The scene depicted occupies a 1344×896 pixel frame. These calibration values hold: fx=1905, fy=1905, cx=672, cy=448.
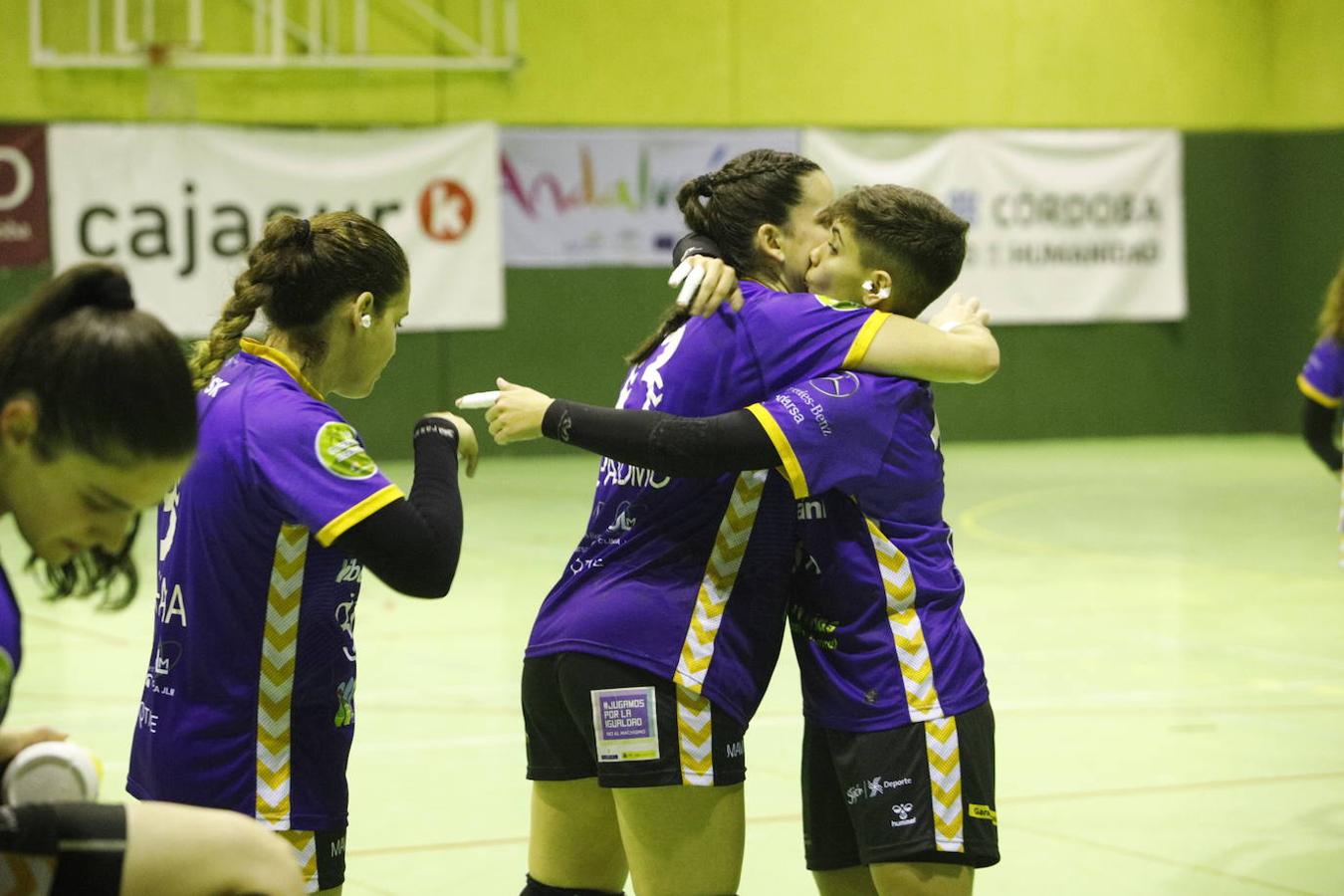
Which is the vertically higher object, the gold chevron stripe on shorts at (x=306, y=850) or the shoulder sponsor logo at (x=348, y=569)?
the shoulder sponsor logo at (x=348, y=569)

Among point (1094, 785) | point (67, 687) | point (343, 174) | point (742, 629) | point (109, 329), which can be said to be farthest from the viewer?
point (343, 174)

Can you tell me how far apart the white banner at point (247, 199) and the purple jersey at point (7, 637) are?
12499 mm

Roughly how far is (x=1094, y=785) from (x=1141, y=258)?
12.9 m

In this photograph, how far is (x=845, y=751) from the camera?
10.3ft

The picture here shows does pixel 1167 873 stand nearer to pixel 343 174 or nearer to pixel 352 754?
pixel 352 754

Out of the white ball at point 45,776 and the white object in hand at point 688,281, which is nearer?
the white ball at point 45,776

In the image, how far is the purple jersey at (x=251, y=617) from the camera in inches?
107

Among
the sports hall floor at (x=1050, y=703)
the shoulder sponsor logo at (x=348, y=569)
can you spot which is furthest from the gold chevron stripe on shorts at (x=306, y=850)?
the sports hall floor at (x=1050, y=703)

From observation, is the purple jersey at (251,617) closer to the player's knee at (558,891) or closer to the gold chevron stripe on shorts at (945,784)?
the player's knee at (558,891)

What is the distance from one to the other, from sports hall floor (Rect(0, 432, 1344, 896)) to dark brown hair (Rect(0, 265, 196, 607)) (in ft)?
9.07

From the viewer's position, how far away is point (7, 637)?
2.13m

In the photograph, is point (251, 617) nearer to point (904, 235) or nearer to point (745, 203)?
point (745, 203)

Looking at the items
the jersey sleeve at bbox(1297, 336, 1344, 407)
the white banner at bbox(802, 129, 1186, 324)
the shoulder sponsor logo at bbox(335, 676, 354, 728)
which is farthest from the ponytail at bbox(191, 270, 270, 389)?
the white banner at bbox(802, 129, 1186, 324)

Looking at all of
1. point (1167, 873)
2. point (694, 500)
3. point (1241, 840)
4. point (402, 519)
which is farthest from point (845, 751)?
point (1241, 840)
